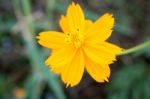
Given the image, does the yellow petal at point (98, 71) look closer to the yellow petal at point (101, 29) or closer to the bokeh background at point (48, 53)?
the yellow petal at point (101, 29)

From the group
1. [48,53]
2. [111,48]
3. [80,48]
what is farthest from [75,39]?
[48,53]

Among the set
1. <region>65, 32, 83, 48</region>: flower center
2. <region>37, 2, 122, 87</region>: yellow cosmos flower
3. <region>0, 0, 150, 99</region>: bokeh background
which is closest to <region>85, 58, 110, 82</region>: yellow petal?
<region>37, 2, 122, 87</region>: yellow cosmos flower

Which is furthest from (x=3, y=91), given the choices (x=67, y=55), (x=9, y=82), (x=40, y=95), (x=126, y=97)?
(x=67, y=55)

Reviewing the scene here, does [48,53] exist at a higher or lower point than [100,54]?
lower

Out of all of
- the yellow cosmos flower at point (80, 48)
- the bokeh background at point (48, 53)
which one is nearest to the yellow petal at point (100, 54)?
the yellow cosmos flower at point (80, 48)

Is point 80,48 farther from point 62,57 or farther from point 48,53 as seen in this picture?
point 48,53

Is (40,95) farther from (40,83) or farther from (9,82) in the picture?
(9,82)
